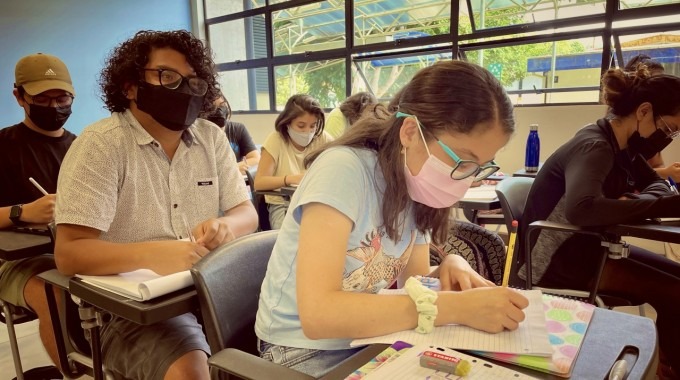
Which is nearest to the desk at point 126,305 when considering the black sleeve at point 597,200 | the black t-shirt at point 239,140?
the black sleeve at point 597,200

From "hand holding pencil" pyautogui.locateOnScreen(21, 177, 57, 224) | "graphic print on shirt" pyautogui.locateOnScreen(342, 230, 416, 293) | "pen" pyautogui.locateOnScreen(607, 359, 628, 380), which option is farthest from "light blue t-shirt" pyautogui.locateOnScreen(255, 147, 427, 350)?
"hand holding pencil" pyautogui.locateOnScreen(21, 177, 57, 224)

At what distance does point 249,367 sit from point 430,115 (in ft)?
1.92

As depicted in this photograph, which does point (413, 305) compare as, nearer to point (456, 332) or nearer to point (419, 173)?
point (456, 332)

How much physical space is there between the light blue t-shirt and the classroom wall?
4303 millimetres

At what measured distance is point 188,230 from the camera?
4.80 feet

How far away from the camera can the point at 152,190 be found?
1380mm

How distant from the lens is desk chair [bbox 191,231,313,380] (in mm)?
961

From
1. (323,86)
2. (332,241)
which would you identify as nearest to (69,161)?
(332,241)

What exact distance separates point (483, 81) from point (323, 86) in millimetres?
4628

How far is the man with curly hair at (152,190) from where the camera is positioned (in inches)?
45.5

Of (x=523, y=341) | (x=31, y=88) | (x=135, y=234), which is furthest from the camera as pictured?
(x=31, y=88)

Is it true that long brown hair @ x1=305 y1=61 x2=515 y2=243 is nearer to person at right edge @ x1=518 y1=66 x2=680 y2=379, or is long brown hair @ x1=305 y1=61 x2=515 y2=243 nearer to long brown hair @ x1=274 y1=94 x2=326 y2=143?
person at right edge @ x1=518 y1=66 x2=680 y2=379

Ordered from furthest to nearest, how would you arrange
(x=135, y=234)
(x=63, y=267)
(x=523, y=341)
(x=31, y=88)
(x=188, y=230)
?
(x=31, y=88), (x=188, y=230), (x=135, y=234), (x=63, y=267), (x=523, y=341)

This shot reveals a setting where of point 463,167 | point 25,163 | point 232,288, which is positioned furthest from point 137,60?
point 463,167
